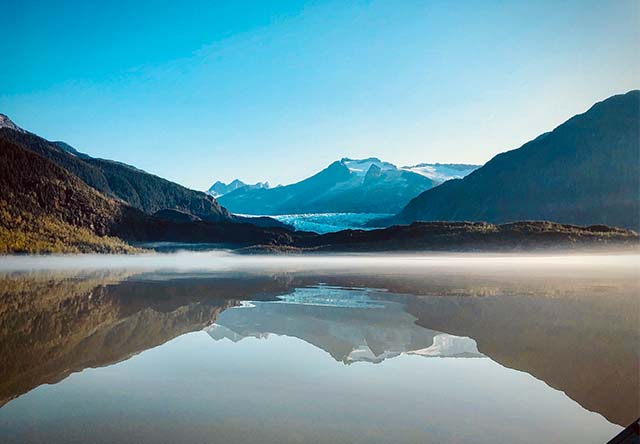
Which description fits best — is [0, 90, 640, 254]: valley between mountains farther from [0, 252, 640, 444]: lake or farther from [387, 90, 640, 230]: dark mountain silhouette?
[0, 252, 640, 444]: lake

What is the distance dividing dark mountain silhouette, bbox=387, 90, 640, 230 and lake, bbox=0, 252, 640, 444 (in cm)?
8837

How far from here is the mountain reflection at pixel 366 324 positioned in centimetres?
763

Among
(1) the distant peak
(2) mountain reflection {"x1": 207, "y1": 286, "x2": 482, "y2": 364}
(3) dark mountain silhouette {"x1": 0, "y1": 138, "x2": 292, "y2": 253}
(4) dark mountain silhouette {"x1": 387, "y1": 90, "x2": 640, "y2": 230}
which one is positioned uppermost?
(1) the distant peak

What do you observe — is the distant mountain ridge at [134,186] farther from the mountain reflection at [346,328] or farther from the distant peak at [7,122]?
the mountain reflection at [346,328]

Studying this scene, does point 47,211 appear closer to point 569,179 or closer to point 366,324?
point 366,324

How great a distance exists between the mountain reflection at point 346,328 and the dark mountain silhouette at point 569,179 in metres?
87.7

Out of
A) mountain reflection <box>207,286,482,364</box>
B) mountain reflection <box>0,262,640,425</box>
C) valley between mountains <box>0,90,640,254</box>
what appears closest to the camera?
Result: mountain reflection <box>0,262,640,425</box>

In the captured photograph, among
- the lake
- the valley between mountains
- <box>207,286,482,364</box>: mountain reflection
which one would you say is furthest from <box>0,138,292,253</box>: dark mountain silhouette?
<box>207,286,482,364</box>: mountain reflection

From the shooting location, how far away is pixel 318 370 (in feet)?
26.0

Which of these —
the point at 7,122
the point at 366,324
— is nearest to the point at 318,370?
the point at 366,324

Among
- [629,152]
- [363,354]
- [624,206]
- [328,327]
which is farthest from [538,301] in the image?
[629,152]

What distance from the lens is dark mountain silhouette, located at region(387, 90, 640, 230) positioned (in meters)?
96.4

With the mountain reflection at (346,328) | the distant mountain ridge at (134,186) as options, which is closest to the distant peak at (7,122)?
the distant mountain ridge at (134,186)

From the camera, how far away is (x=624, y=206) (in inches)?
3583
